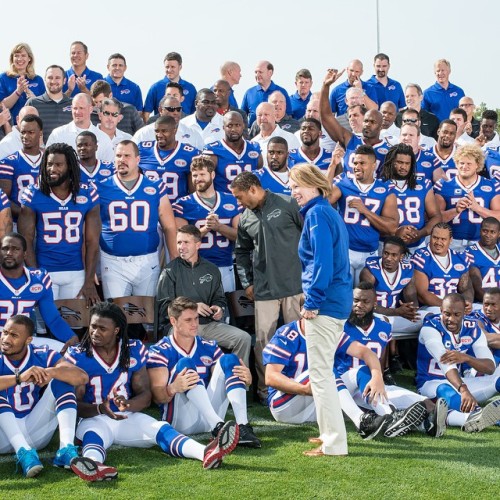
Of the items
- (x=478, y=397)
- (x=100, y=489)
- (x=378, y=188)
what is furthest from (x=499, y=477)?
(x=378, y=188)

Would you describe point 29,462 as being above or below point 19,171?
below

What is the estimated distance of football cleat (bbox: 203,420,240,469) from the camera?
18.6ft

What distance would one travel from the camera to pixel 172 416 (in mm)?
6504

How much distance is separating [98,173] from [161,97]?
3.18m

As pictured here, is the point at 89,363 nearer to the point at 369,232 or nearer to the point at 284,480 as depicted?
the point at 284,480

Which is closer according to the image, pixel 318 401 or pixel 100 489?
pixel 100 489

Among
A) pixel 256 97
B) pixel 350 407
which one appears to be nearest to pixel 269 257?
pixel 350 407

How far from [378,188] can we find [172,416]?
3.18 meters

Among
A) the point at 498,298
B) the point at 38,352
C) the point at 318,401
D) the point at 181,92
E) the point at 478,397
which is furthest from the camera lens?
the point at 181,92

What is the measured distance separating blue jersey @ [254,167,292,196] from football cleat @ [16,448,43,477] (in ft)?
11.9

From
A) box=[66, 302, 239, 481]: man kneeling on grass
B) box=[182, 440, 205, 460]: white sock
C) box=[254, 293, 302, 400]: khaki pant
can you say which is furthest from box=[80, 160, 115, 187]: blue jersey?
box=[182, 440, 205, 460]: white sock

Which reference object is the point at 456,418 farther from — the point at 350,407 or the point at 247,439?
the point at 247,439

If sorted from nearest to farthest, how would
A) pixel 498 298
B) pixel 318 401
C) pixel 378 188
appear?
1. pixel 318 401
2. pixel 498 298
3. pixel 378 188

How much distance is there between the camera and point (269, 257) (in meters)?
7.44
